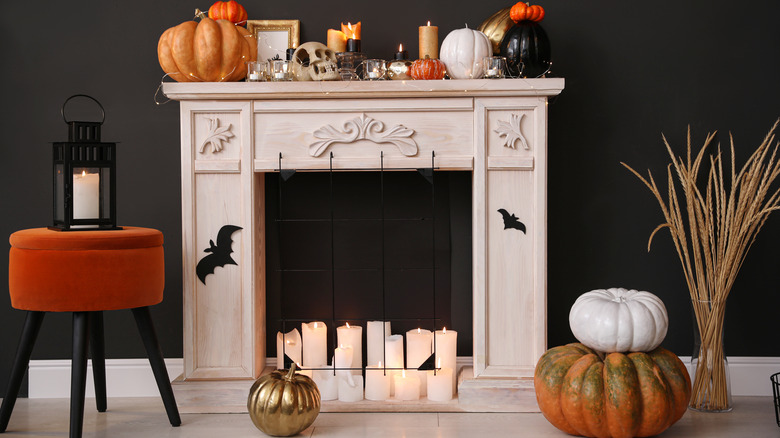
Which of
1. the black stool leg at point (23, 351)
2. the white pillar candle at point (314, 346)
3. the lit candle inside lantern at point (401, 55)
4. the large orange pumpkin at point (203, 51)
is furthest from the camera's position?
the white pillar candle at point (314, 346)

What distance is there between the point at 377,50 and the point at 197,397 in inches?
62.7

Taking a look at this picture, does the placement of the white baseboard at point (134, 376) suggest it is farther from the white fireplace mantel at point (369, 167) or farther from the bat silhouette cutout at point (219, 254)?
the bat silhouette cutout at point (219, 254)

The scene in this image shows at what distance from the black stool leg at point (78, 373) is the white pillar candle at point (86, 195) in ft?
1.18

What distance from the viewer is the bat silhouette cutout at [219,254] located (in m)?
2.57

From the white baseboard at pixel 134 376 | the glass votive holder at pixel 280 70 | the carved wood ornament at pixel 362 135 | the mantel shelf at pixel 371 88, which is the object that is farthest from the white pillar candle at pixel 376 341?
the glass votive holder at pixel 280 70

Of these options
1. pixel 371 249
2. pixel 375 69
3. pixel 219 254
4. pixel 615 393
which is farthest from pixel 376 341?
pixel 375 69

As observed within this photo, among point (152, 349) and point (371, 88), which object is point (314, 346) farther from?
point (371, 88)

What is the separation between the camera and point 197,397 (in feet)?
8.41

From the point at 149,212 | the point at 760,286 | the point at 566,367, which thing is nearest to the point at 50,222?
the point at 149,212

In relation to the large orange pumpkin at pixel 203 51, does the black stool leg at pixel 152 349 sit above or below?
below

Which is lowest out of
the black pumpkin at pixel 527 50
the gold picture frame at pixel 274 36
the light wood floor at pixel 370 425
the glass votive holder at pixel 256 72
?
the light wood floor at pixel 370 425

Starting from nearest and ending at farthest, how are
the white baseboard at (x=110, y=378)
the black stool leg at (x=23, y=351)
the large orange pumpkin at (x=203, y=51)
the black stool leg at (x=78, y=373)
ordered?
the black stool leg at (x=78, y=373)
the black stool leg at (x=23, y=351)
the large orange pumpkin at (x=203, y=51)
the white baseboard at (x=110, y=378)

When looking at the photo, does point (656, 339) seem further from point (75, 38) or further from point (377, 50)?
point (75, 38)

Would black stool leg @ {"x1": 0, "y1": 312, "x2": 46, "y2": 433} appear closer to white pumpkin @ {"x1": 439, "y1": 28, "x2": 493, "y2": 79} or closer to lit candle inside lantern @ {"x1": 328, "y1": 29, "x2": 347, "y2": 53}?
lit candle inside lantern @ {"x1": 328, "y1": 29, "x2": 347, "y2": 53}
